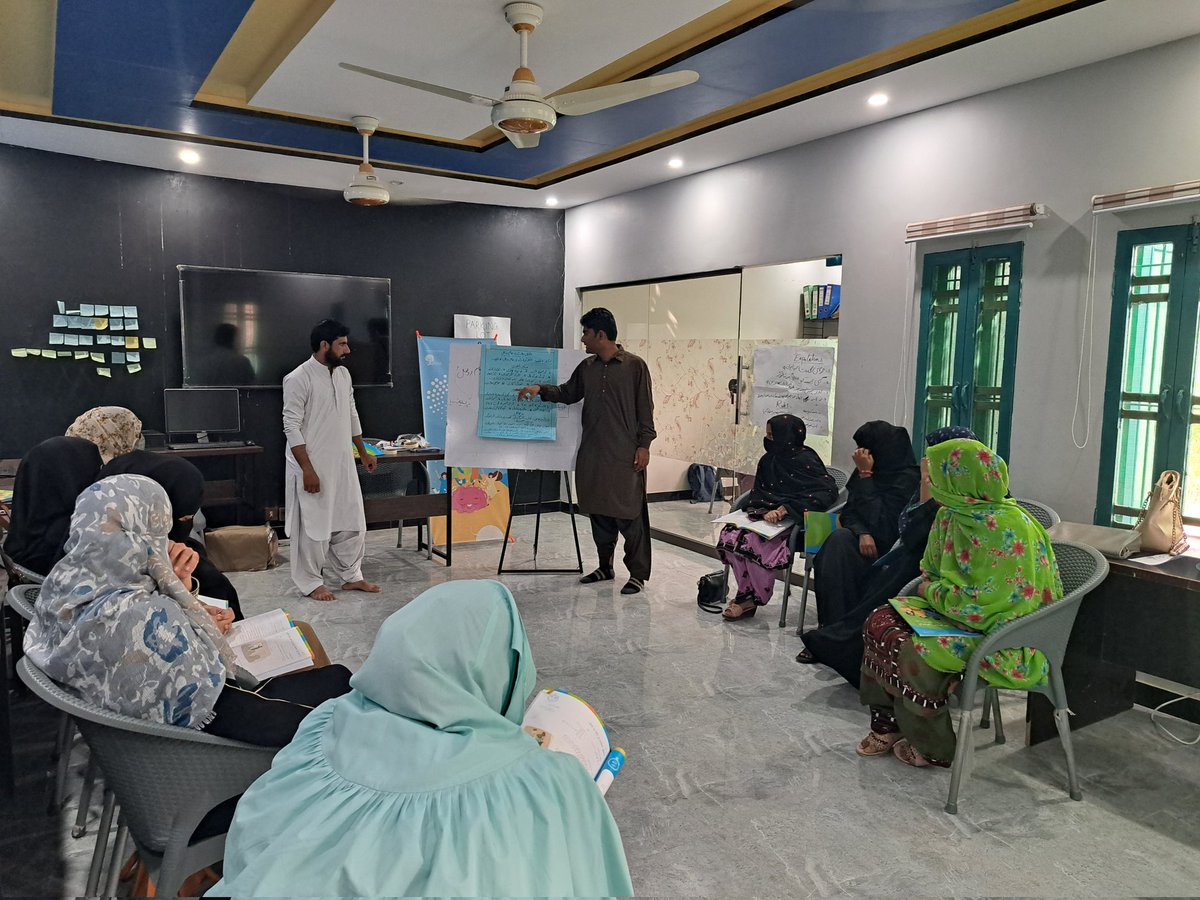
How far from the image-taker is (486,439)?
15.5 feet

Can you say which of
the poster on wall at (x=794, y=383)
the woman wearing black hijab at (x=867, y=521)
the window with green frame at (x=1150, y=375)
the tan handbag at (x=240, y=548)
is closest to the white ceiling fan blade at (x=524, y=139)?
the woman wearing black hijab at (x=867, y=521)

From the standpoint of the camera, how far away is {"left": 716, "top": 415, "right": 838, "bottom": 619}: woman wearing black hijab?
4055mm

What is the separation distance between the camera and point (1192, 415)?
10.5ft

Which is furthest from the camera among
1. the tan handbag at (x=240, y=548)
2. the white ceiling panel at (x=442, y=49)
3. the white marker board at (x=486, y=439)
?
the tan handbag at (x=240, y=548)

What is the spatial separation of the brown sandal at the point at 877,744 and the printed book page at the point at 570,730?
5.44ft

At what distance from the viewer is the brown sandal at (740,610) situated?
4.18 metres

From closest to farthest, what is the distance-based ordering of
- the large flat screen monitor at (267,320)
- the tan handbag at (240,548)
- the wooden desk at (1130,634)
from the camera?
the wooden desk at (1130,634), the tan handbag at (240,548), the large flat screen monitor at (267,320)

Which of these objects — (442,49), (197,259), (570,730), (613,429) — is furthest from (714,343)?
(570,730)

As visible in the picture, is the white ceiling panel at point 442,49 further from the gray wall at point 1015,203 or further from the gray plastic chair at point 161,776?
the gray plastic chair at point 161,776

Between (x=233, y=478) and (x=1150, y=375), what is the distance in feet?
18.1

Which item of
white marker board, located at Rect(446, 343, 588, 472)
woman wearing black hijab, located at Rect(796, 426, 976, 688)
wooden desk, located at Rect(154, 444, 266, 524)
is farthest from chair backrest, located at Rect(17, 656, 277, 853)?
wooden desk, located at Rect(154, 444, 266, 524)

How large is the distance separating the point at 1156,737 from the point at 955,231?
235 centimetres

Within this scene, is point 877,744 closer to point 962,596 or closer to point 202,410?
point 962,596

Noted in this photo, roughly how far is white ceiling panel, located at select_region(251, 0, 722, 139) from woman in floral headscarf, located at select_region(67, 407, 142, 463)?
1.78 m
